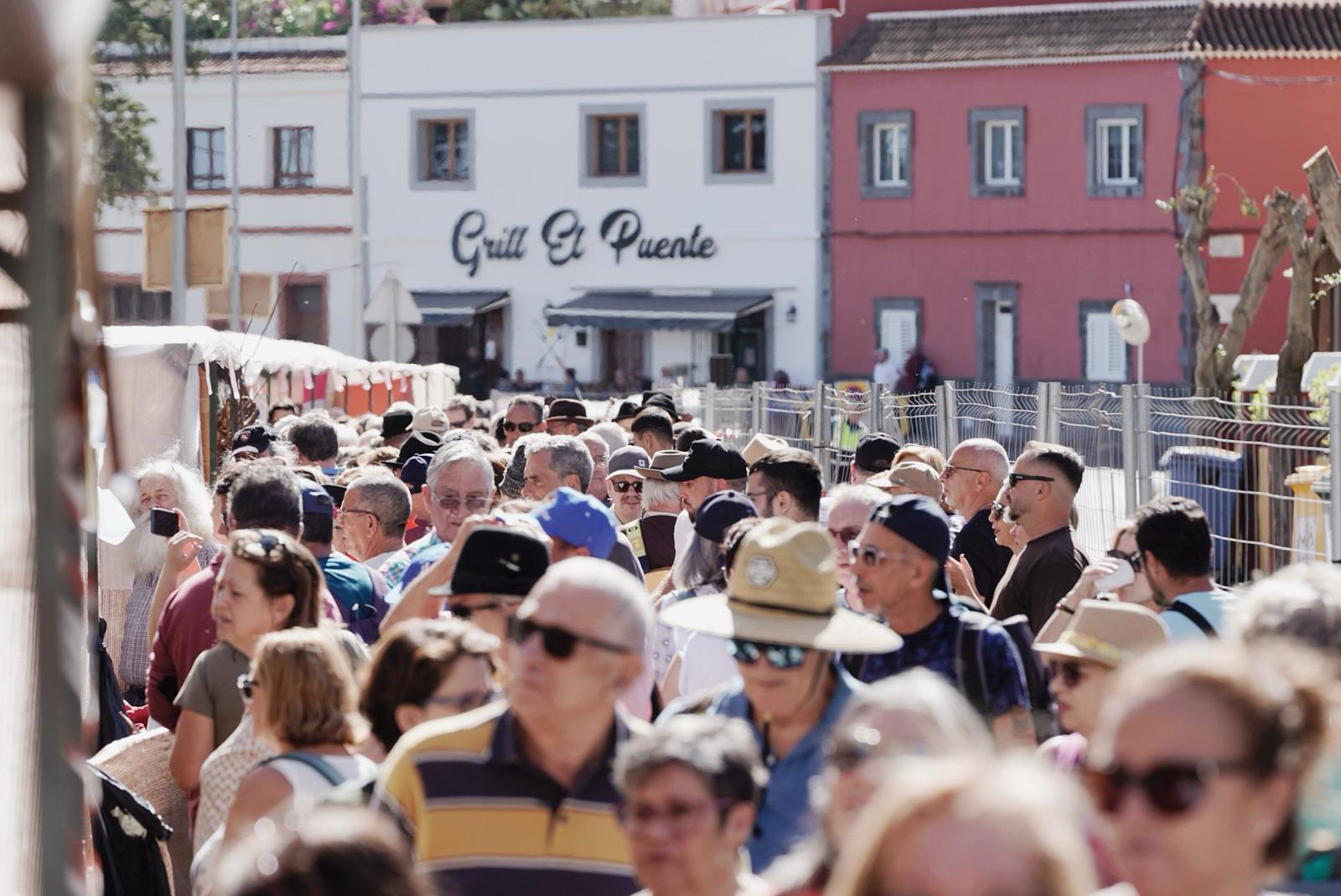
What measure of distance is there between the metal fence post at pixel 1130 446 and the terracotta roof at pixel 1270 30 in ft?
96.2

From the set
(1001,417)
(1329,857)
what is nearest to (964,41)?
(1001,417)

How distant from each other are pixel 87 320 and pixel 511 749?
74.9 inches

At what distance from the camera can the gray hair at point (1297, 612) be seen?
3.99 metres

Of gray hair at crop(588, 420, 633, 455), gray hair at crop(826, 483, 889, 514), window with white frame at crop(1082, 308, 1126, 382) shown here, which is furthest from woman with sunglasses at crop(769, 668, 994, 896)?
window with white frame at crop(1082, 308, 1126, 382)

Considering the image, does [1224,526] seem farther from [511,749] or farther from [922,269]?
[922,269]

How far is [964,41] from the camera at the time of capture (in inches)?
1590

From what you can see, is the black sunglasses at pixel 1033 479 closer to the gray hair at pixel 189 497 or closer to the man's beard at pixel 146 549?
the gray hair at pixel 189 497

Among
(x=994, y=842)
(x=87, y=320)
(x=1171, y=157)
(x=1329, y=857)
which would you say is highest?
(x=1171, y=157)

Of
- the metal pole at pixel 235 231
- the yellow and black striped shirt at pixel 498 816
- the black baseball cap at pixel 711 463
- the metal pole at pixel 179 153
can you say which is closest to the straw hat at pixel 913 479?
the black baseball cap at pixel 711 463

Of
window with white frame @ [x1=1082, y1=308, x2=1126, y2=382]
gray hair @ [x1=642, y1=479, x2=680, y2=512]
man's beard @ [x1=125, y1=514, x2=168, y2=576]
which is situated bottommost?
man's beard @ [x1=125, y1=514, x2=168, y2=576]

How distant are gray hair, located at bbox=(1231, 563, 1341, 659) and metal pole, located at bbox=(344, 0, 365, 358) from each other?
32.2 m

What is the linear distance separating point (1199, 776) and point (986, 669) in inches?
91.3

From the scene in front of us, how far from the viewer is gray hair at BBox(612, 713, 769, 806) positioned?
3.40 metres

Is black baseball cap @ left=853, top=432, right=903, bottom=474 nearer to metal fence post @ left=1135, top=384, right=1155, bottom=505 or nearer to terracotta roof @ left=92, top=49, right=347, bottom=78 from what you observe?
metal fence post @ left=1135, top=384, right=1155, bottom=505
